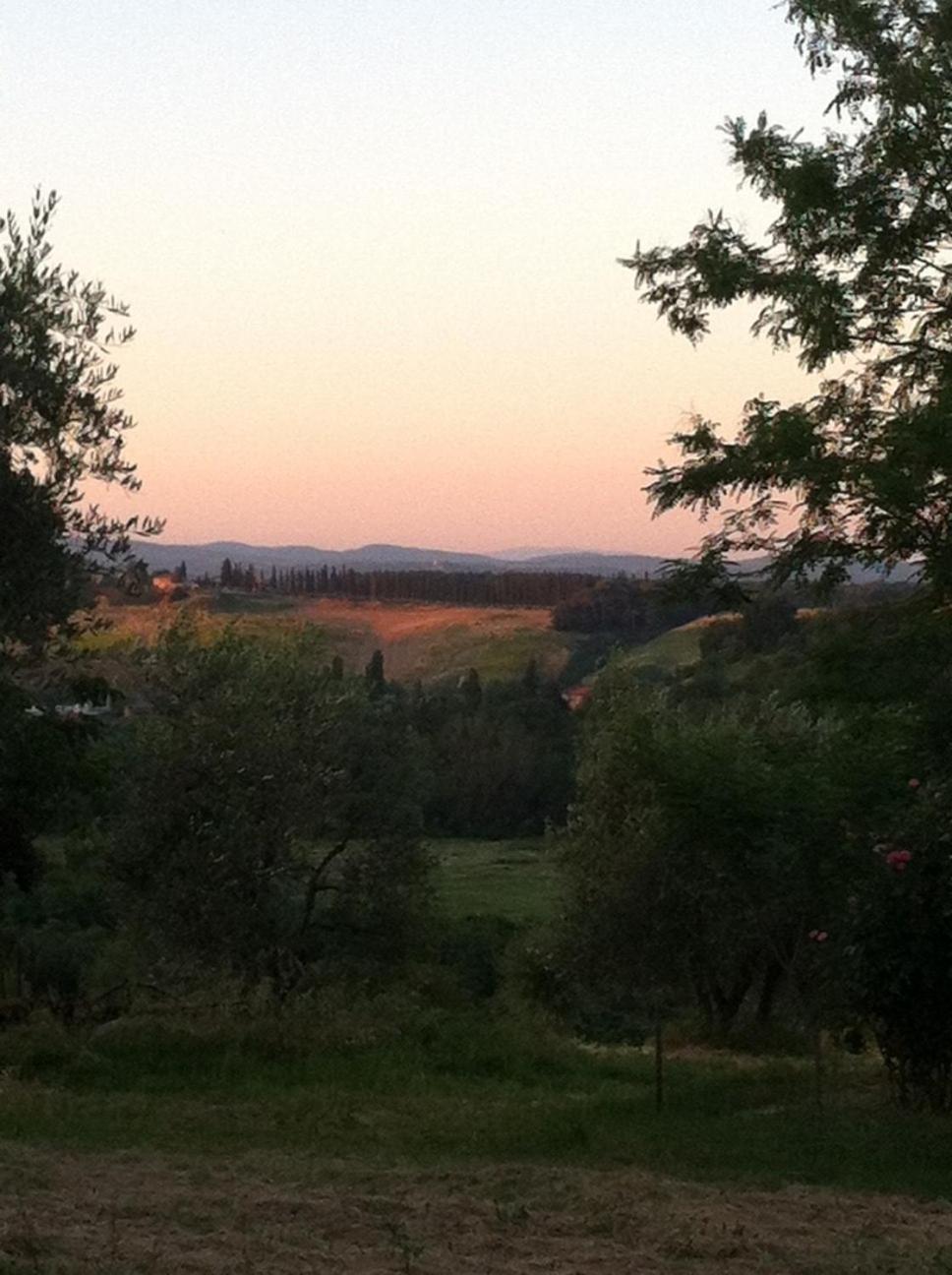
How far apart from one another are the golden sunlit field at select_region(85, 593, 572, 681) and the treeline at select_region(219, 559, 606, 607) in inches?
80.1

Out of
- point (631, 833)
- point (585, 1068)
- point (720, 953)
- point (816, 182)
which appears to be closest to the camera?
point (816, 182)

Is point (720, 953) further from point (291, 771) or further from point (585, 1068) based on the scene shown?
point (291, 771)

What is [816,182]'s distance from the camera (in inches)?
609

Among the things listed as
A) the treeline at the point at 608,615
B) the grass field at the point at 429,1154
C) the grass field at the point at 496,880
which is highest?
the treeline at the point at 608,615

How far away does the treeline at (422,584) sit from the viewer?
452 ft

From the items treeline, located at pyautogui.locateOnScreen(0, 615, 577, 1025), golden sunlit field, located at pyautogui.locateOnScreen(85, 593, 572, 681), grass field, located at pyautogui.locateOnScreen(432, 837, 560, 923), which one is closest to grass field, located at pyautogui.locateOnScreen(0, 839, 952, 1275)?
treeline, located at pyautogui.locateOnScreen(0, 615, 577, 1025)

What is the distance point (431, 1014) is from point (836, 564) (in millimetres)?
11088

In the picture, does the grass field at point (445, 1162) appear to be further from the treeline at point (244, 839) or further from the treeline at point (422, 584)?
the treeline at point (422, 584)

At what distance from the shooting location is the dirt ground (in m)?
7.35

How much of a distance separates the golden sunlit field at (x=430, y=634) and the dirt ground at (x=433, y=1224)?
97534mm

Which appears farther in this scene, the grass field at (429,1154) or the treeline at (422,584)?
the treeline at (422,584)

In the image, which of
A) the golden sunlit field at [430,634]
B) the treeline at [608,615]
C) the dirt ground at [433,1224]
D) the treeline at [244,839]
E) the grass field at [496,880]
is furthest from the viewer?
the treeline at [608,615]

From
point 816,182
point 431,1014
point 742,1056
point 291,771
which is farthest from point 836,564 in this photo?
point 742,1056

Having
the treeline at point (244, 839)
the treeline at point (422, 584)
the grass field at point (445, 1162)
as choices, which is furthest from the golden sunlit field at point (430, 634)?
the grass field at point (445, 1162)
